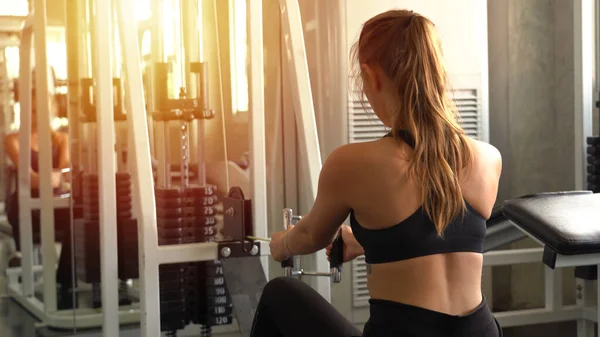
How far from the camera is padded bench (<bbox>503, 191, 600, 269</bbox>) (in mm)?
1873

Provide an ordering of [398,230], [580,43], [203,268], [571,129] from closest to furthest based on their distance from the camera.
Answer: [398,230], [203,268], [580,43], [571,129]

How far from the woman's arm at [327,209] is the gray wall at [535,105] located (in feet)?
8.16

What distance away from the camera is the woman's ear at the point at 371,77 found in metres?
1.74

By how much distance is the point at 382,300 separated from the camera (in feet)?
5.51

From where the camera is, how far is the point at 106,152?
2641mm

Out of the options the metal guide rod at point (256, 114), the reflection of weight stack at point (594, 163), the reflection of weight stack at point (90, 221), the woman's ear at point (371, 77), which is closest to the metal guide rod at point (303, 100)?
the metal guide rod at point (256, 114)

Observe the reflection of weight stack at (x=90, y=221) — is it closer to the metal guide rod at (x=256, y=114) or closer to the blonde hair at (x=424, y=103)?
the metal guide rod at (x=256, y=114)

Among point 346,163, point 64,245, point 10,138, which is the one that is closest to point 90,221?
point 64,245

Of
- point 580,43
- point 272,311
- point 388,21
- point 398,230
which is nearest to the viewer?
point 398,230

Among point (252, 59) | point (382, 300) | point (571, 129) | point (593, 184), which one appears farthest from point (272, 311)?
point (571, 129)

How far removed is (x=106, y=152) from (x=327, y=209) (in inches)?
44.5

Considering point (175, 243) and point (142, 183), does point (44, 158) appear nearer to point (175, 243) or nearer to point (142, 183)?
point (175, 243)

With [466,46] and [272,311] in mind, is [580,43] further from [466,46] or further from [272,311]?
[272,311]

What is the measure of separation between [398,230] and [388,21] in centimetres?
46
